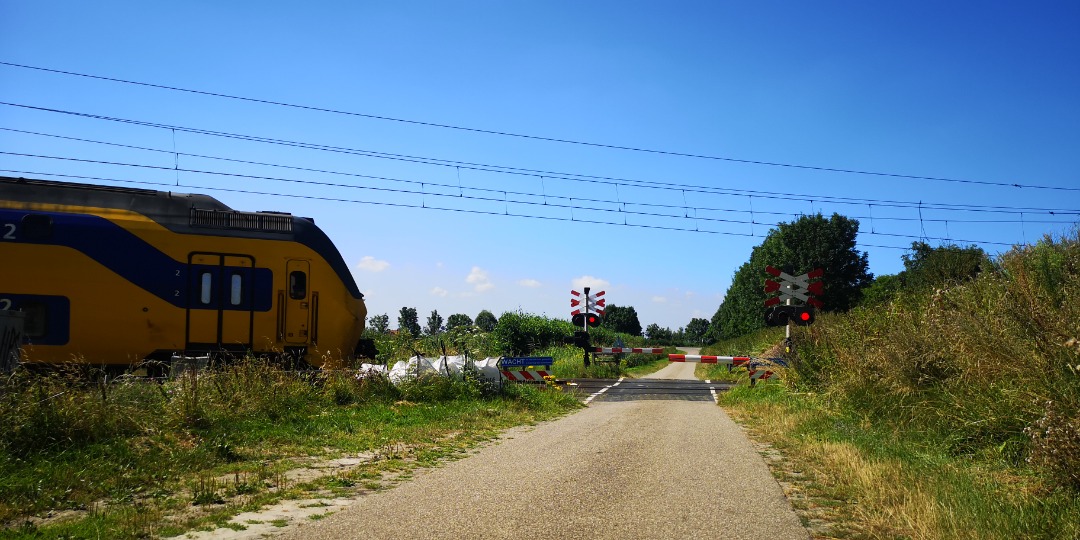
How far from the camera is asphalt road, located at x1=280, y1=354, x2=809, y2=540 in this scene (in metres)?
5.04

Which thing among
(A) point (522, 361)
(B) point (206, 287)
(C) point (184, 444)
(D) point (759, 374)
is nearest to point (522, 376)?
(A) point (522, 361)

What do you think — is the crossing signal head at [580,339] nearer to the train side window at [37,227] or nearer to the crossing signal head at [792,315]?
the crossing signal head at [792,315]

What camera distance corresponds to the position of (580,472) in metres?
7.30

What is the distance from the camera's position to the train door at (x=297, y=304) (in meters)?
15.4

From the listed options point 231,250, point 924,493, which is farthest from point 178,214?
point 924,493

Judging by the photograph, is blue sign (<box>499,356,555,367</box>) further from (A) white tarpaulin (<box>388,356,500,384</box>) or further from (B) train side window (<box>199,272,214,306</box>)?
(B) train side window (<box>199,272,214,306</box>)

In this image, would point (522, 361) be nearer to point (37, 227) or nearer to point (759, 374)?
point (759, 374)

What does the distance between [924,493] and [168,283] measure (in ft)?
44.7

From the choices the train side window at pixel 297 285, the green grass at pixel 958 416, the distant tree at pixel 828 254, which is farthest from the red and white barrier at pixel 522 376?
the distant tree at pixel 828 254

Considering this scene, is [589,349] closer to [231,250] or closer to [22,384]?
[231,250]

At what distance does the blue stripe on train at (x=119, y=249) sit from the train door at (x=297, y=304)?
91cm

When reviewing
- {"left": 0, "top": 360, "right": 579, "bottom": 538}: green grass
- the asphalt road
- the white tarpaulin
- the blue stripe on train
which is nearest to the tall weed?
the asphalt road

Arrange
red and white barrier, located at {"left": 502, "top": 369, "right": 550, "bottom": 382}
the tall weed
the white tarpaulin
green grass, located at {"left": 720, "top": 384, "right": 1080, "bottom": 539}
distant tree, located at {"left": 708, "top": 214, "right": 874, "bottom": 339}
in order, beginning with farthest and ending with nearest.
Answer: distant tree, located at {"left": 708, "top": 214, "right": 874, "bottom": 339}, red and white barrier, located at {"left": 502, "top": 369, "right": 550, "bottom": 382}, the white tarpaulin, the tall weed, green grass, located at {"left": 720, "top": 384, "right": 1080, "bottom": 539}

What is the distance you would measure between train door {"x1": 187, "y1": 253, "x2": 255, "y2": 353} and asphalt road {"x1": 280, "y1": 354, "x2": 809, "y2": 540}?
7775 millimetres
